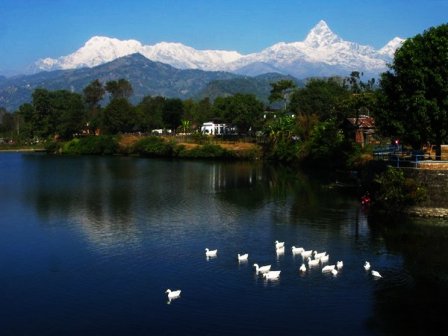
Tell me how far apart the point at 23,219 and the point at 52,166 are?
5911 centimetres

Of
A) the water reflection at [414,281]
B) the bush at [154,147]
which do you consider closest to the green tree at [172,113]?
the bush at [154,147]

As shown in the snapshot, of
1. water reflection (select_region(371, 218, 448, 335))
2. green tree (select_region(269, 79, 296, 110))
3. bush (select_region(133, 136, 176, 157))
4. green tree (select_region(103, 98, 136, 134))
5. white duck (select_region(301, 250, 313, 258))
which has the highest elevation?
green tree (select_region(269, 79, 296, 110))

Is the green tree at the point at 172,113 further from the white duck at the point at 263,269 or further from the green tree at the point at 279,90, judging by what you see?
the white duck at the point at 263,269

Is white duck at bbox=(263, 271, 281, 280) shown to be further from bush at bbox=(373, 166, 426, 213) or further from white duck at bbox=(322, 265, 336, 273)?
bush at bbox=(373, 166, 426, 213)

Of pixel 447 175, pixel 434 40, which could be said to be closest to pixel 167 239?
pixel 447 175

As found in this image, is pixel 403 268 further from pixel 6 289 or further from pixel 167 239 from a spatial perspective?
pixel 6 289

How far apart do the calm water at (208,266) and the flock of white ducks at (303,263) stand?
18.6 inches

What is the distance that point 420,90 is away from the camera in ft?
176

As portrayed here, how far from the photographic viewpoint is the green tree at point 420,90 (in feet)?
174

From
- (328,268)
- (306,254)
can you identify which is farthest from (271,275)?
(306,254)

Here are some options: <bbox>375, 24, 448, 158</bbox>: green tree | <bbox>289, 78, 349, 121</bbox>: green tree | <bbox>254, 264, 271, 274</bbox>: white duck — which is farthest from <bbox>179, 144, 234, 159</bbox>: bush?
<bbox>254, 264, 271, 274</bbox>: white duck

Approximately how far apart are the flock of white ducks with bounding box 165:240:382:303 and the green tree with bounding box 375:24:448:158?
21.8 metres

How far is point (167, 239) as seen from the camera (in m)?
45.3

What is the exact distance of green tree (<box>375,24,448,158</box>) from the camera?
5300 centimetres
